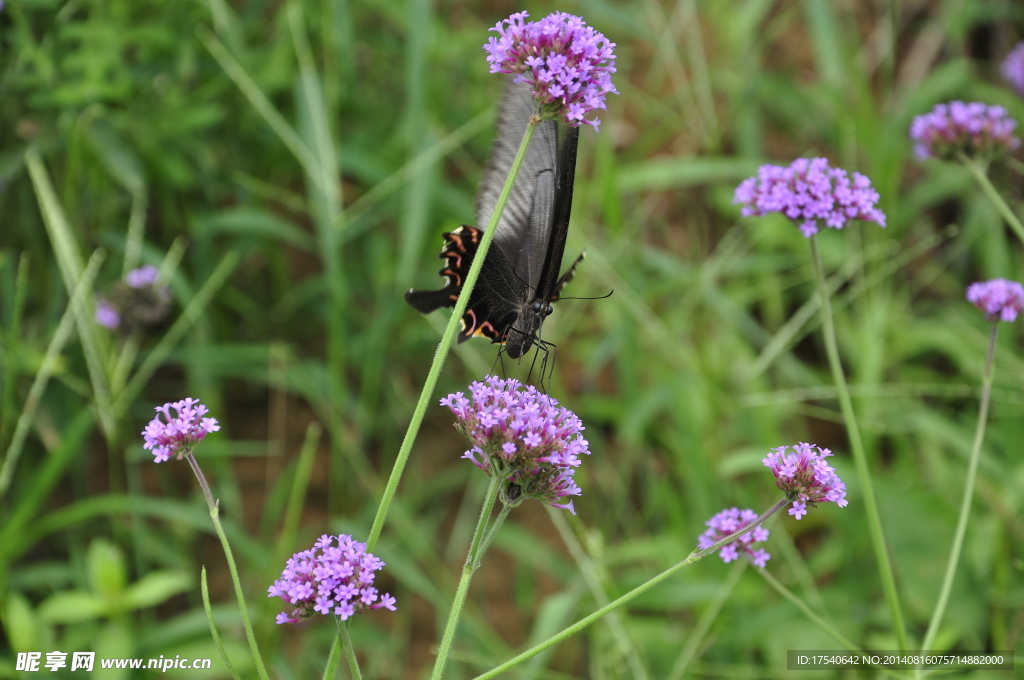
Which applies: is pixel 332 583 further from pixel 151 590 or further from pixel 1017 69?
pixel 1017 69

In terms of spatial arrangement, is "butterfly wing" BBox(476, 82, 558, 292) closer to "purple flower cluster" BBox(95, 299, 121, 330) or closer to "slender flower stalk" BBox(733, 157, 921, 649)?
"slender flower stalk" BBox(733, 157, 921, 649)

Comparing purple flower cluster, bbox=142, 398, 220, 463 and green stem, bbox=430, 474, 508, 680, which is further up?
purple flower cluster, bbox=142, 398, 220, 463

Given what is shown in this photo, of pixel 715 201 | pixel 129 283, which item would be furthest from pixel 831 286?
pixel 129 283

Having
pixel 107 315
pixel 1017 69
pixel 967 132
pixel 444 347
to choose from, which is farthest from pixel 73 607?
pixel 1017 69

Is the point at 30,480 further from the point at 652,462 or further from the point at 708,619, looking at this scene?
the point at 652,462

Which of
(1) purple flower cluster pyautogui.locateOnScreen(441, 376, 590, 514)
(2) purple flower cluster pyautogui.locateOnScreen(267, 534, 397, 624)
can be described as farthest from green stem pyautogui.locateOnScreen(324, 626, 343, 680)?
(1) purple flower cluster pyautogui.locateOnScreen(441, 376, 590, 514)

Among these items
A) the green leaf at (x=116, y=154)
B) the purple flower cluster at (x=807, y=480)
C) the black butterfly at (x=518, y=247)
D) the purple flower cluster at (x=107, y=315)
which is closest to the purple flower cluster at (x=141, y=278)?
the purple flower cluster at (x=107, y=315)

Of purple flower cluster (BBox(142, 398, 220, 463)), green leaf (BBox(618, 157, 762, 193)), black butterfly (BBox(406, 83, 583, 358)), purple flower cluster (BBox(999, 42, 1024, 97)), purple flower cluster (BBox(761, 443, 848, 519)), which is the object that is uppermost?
purple flower cluster (BBox(999, 42, 1024, 97))
